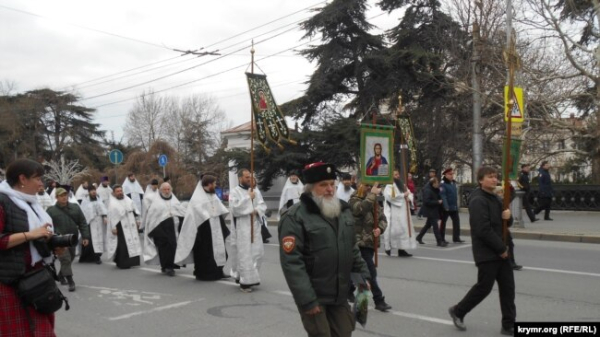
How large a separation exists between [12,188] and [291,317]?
388 centimetres

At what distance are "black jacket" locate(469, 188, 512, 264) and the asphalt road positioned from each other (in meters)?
0.86

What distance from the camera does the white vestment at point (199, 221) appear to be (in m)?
9.79

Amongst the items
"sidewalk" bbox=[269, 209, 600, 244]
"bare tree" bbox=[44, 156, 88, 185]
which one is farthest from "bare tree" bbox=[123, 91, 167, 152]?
"sidewalk" bbox=[269, 209, 600, 244]

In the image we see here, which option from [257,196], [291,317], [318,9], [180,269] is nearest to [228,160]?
[318,9]

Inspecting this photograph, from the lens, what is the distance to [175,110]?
56.8 m

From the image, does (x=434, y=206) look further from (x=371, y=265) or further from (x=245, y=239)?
(x=371, y=265)

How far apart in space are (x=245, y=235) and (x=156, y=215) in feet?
8.95

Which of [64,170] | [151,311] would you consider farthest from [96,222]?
[64,170]

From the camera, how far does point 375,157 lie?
7.68 m

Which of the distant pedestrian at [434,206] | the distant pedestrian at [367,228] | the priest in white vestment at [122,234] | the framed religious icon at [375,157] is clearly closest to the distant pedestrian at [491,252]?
the distant pedestrian at [367,228]

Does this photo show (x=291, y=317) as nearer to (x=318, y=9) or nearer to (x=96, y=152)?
(x=318, y=9)

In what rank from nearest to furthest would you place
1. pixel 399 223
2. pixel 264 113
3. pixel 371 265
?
pixel 371 265, pixel 264 113, pixel 399 223

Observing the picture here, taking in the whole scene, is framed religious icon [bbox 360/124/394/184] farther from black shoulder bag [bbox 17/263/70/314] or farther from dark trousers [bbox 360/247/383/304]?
black shoulder bag [bbox 17/263/70/314]

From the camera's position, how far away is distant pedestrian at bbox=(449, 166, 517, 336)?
593cm
